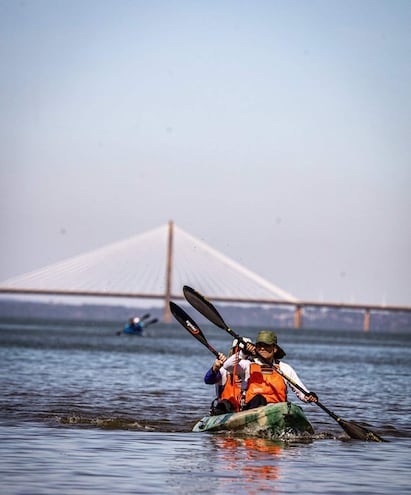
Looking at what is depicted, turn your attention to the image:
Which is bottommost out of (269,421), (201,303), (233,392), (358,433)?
(358,433)

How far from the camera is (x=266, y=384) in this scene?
714 inches

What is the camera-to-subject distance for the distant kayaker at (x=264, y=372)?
17703 millimetres

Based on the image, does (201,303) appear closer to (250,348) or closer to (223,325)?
(223,325)

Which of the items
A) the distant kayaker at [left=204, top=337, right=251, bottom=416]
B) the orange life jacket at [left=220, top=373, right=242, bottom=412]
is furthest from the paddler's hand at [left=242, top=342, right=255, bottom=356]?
the orange life jacket at [left=220, top=373, right=242, bottom=412]

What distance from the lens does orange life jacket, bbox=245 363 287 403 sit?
1788 cm

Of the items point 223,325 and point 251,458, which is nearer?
point 251,458

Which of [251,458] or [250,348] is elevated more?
[250,348]

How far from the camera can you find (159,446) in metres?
17.6

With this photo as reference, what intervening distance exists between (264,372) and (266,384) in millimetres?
281

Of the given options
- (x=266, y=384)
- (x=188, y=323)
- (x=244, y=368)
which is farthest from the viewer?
(x=188, y=323)

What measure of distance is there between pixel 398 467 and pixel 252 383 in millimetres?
2901

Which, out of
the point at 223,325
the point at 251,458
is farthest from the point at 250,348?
the point at 223,325

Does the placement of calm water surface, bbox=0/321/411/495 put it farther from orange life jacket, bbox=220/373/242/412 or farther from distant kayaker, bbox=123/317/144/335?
distant kayaker, bbox=123/317/144/335

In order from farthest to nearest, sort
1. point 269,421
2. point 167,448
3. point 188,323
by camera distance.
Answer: point 188,323 → point 269,421 → point 167,448
